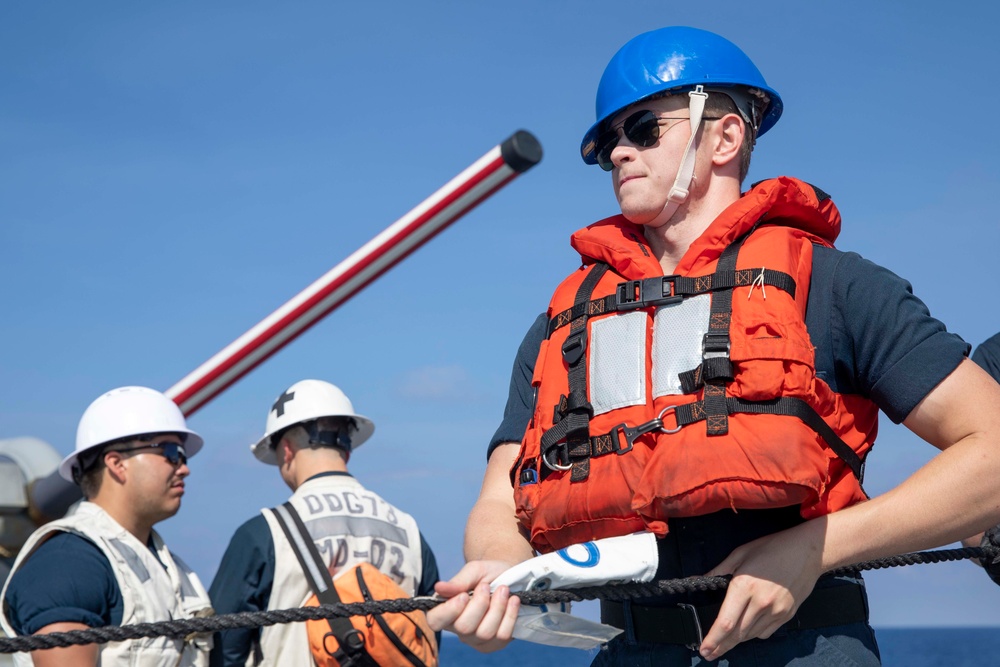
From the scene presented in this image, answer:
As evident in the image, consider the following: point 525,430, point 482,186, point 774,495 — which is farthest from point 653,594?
point 482,186

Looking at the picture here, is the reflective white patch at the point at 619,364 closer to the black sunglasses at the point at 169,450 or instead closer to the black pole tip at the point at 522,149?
the black pole tip at the point at 522,149

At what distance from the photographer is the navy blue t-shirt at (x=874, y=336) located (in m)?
2.29

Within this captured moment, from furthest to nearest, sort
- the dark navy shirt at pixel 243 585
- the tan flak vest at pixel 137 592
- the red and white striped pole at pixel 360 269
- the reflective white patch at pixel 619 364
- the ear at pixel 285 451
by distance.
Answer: the ear at pixel 285 451 < the dark navy shirt at pixel 243 585 < the tan flak vest at pixel 137 592 < the red and white striped pole at pixel 360 269 < the reflective white patch at pixel 619 364

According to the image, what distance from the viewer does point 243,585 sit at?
5.23 meters

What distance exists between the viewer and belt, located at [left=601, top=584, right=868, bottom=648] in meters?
2.38

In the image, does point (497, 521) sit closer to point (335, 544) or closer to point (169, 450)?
point (335, 544)

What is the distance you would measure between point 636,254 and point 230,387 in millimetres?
2949

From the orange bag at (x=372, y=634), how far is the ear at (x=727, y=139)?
3.05 m

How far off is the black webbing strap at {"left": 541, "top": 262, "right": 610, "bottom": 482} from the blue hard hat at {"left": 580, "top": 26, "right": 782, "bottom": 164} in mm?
588

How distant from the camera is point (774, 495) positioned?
2150 mm

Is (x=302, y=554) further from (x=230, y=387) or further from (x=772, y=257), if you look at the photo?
(x=772, y=257)

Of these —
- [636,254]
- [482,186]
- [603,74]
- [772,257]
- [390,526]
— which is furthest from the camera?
[390,526]

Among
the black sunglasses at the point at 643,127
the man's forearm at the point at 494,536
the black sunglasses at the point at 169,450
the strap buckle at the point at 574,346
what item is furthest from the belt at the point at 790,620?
the black sunglasses at the point at 169,450

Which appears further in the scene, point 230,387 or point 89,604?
point 230,387
